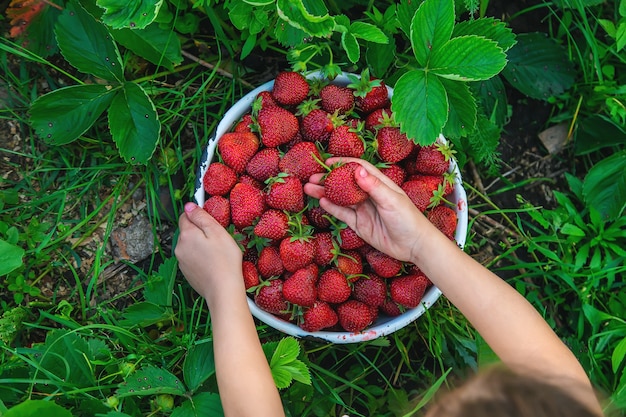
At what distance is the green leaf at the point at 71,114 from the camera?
1.30m

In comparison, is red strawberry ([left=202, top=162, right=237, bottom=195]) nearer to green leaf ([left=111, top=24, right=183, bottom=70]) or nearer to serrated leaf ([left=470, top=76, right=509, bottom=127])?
green leaf ([left=111, top=24, right=183, bottom=70])

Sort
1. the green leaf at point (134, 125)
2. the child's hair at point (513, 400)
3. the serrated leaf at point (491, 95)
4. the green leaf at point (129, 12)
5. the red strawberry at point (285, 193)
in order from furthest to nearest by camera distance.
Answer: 1. the serrated leaf at point (491, 95)
2. the green leaf at point (134, 125)
3. the red strawberry at point (285, 193)
4. the green leaf at point (129, 12)
5. the child's hair at point (513, 400)

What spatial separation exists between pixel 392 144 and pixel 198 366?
0.58 metres

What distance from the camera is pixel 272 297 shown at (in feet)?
3.99

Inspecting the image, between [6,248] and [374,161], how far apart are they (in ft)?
2.40

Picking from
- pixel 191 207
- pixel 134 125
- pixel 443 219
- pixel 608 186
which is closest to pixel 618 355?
pixel 608 186

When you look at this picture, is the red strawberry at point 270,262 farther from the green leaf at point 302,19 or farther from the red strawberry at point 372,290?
the green leaf at point 302,19

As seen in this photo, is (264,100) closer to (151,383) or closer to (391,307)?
(391,307)

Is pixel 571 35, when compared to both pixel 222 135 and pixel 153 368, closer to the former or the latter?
pixel 222 135

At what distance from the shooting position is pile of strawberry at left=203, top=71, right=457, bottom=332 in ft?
3.90

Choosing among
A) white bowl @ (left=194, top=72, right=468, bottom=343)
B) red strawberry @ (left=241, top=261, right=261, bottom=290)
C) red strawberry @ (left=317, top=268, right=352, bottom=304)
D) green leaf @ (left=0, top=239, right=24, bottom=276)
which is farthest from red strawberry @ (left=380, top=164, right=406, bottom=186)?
green leaf @ (left=0, top=239, right=24, bottom=276)

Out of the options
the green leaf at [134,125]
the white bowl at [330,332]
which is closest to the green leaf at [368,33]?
the white bowl at [330,332]

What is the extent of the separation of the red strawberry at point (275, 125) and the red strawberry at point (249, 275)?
232 millimetres

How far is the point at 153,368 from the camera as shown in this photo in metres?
1.28
